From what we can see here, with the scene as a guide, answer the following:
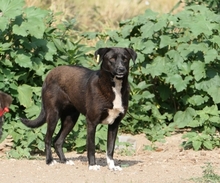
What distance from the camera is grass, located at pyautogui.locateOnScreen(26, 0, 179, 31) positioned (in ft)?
54.9

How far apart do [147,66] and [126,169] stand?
11.0 feet

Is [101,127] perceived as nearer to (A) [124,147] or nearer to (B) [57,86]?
(A) [124,147]

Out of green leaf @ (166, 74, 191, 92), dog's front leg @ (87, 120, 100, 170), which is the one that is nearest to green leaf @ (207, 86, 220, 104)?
green leaf @ (166, 74, 191, 92)

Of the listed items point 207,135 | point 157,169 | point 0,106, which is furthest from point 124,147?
point 0,106

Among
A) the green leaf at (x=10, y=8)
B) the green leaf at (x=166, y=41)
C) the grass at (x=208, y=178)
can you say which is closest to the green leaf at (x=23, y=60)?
the green leaf at (x=10, y=8)

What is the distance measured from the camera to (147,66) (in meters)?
12.0

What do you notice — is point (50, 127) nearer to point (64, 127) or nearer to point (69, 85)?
point (64, 127)

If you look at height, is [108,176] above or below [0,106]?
below

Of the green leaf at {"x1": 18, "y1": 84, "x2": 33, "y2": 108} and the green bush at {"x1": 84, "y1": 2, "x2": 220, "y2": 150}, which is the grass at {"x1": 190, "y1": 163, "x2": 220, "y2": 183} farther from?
the green leaf at {"x1": 18, "y1": 84, "x2": 33, "y2": 108}

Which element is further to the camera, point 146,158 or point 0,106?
point 146,158

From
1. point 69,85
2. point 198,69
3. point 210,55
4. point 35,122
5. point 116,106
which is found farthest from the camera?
point 198,69

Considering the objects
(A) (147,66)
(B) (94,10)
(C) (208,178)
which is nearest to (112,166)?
(C) (208,178)

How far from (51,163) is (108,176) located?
1212mm

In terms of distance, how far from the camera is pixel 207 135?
11.0m
